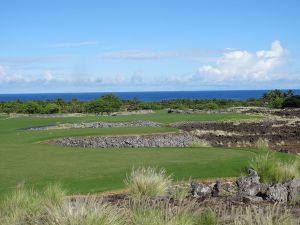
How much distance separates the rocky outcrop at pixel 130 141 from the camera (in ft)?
99.2

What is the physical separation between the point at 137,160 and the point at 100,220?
10.8 metres

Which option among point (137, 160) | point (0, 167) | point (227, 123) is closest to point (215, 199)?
point (137, 160)

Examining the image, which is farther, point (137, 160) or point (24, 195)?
point (137, 160)

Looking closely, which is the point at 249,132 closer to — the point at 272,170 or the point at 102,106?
the point at 272,170

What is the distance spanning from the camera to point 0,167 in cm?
1645

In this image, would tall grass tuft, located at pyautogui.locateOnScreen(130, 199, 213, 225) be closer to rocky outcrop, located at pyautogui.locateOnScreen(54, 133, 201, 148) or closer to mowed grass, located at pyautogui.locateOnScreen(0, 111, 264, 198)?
mowed grass, located at pyautogui.locateOnScreen(0, 111, 264, 198)

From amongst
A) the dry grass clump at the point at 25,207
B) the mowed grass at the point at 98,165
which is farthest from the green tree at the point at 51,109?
the dry grass clump at the point at 25,207

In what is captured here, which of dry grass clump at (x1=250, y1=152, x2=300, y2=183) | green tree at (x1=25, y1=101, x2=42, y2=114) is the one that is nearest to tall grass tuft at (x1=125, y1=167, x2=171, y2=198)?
dry grass clump at (x1=250, y1=152, x2=300, y2=183)

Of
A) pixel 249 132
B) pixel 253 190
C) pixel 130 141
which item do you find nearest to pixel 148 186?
pixel 253 190

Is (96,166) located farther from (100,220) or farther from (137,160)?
(100,220)

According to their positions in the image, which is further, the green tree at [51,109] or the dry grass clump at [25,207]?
the green tree at [51,109]

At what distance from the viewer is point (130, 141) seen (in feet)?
103

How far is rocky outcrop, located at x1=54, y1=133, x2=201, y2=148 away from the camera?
99.2 ft

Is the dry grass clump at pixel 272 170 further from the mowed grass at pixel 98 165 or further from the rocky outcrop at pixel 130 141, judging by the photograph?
the rocky outcrop at pixel 130 141
